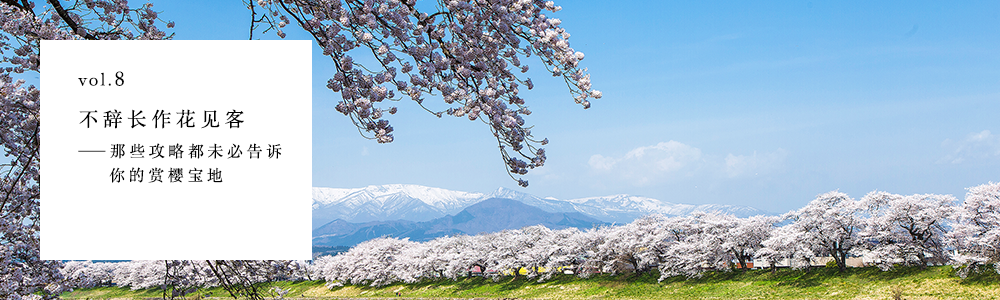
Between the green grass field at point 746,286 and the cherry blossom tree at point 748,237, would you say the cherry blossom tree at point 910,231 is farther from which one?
the cherry blossom tree at point 748,237

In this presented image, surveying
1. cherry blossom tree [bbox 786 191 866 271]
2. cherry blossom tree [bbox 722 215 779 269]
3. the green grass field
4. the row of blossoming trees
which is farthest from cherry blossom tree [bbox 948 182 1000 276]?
cherry blossom tree [bbox 722 215 779 269]

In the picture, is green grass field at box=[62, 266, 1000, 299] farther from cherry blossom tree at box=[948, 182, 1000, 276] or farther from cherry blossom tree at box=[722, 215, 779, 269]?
cherry blossom tree at box=[722, 215, 779, 269]

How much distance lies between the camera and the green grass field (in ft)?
69.2

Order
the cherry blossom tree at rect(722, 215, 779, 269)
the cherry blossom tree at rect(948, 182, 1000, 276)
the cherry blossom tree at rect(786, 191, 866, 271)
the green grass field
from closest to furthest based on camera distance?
the cherry blossom tree at rect(948, 182, 1000, 276) → the green grass field → the cherry blossom tree at rect(786, 191, 866, 271) → the cherry blossom tree at rect(722, 215, 779, 269)

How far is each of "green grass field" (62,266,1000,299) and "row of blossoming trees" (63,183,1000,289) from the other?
0.62 metres

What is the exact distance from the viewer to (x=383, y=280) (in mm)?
45125

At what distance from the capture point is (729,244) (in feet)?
96.5

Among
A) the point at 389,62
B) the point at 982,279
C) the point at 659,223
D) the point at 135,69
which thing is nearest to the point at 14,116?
the point at 135,69

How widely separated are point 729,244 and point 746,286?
293cm

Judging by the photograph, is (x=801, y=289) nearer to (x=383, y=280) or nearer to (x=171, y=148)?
(x=171, y=148)

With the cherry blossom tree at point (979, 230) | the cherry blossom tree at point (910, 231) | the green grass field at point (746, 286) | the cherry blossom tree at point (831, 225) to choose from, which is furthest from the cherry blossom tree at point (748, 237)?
the cherry blossom tree at point (979, 230)

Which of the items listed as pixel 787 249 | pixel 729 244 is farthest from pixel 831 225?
pixel 729 244

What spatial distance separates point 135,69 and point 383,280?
4360 centimetres

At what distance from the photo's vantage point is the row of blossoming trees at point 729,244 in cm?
2159
